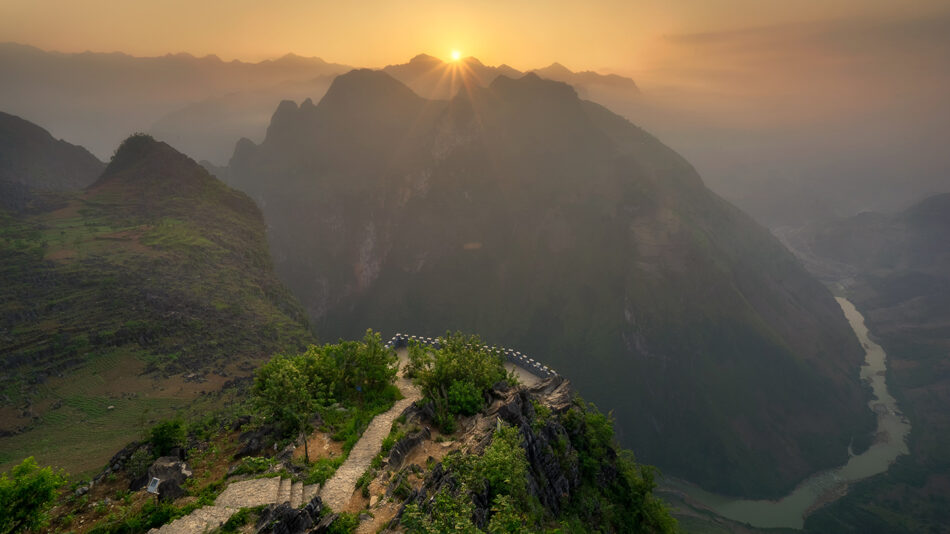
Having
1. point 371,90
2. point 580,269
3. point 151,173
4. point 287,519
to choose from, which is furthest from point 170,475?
point 371,90

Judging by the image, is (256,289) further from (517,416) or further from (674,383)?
(674,383)

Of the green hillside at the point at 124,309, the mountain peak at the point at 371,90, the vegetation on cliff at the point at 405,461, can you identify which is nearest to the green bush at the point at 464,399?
the vegetation on cliff at the point at 405,461

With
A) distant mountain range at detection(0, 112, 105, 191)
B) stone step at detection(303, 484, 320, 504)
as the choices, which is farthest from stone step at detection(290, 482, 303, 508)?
distant mountain range at detection(0, 112, 105, 191)

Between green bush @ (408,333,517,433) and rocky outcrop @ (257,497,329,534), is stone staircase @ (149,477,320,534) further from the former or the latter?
green bush @ (408,333,517,433)

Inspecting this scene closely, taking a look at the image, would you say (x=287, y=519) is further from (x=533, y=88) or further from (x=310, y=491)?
(x=533, y=88)

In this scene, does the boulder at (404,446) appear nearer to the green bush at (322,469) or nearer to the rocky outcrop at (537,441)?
the rocky outcrop at (537,441)

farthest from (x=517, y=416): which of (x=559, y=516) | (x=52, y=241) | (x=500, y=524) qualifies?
(x=52, y=241)

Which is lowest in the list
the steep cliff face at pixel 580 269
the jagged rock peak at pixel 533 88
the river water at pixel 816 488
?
the river water at pixel 816 488
